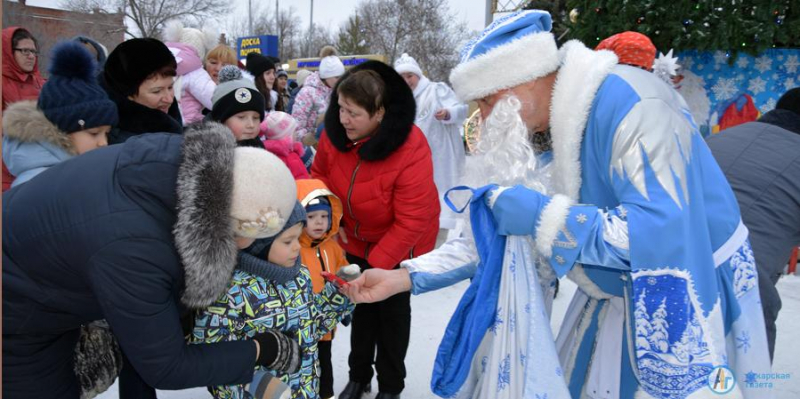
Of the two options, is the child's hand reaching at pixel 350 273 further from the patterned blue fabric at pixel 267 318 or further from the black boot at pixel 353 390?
the black boot at pixel 353 390

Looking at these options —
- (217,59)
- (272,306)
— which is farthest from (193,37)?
(272,306)

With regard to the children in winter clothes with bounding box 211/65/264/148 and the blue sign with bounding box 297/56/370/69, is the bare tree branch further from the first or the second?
the children in winter clothes with bounding box 211/65/264/148

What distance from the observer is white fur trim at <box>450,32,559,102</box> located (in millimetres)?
1689

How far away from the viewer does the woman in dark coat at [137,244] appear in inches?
56.4

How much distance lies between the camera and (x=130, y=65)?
279 centimetres

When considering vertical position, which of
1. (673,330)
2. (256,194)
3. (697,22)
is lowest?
(673,330)

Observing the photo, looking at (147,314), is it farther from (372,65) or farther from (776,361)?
(776,361)

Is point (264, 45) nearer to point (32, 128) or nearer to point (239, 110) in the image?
point (239, 110)

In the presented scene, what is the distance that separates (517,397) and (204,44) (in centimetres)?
420

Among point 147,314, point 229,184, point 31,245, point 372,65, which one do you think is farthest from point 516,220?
point 372,65

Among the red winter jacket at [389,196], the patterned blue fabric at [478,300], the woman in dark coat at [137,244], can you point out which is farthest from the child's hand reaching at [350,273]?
the woman in dark coat at [137,244]

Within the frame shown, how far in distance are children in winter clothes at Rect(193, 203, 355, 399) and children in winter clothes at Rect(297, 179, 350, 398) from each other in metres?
0.35

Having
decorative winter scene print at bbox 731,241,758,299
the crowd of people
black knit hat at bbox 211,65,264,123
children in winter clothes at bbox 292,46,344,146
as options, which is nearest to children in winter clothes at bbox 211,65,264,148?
black knit hat at bbox 211,65,264,123

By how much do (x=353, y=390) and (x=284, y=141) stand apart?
1.55 meters
